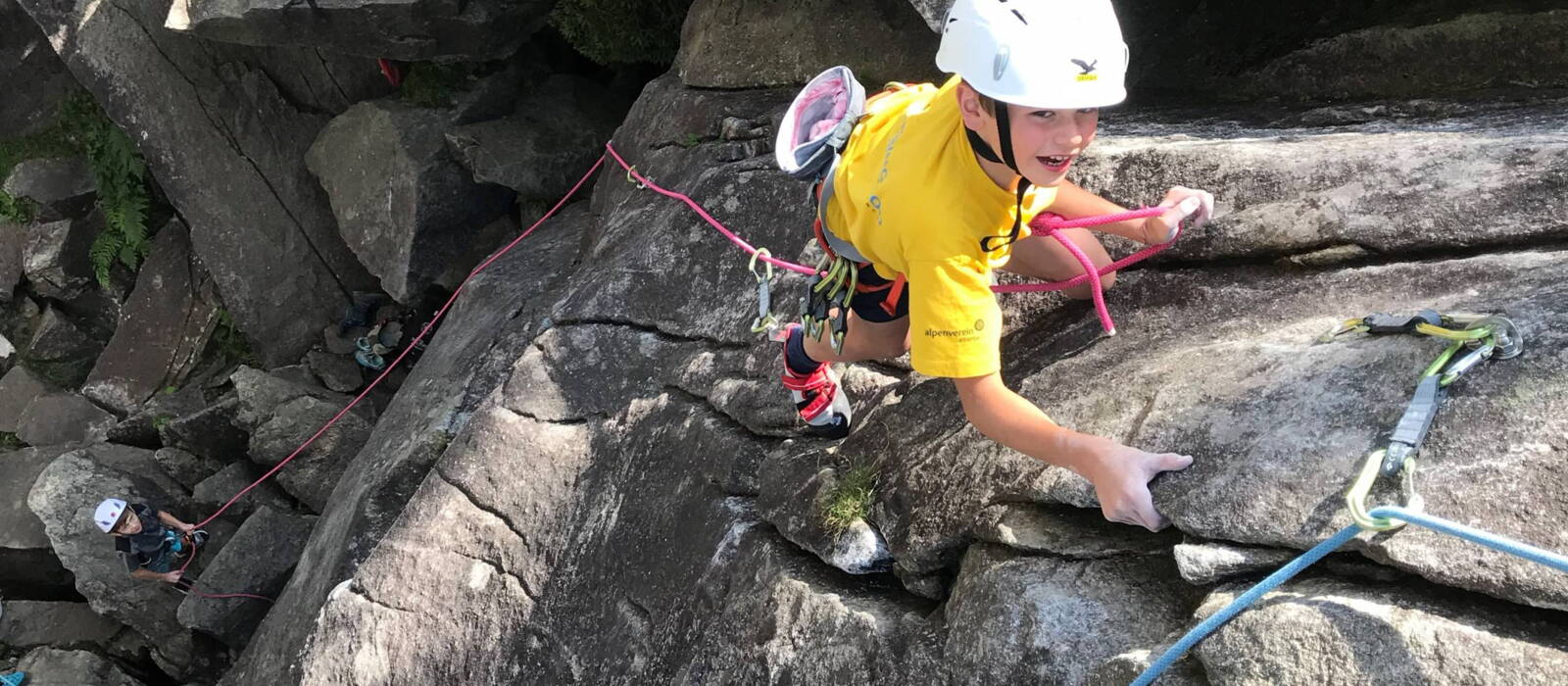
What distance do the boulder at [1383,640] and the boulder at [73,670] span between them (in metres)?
14.5

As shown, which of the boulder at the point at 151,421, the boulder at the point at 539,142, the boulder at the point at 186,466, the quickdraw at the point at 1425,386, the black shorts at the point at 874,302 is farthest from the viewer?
the boulder at the point at 151,421

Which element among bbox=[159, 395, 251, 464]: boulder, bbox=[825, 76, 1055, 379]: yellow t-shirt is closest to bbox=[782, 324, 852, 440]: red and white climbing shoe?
bbox=[825, 76, 1055, 379]: yellow t-shirt

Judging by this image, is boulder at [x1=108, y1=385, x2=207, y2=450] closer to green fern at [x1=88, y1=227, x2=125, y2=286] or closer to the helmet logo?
green fern at [x1=88, y1=227, x2=125, y2=286]

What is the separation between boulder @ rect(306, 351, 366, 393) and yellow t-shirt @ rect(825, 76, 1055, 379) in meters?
12.3

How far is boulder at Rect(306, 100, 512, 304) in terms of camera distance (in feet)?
43.8

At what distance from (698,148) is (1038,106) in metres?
6.09

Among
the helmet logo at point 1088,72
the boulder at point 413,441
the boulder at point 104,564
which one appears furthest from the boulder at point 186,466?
the helmet logo at point 1088,72

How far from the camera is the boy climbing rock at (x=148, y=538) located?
1250 centimetres

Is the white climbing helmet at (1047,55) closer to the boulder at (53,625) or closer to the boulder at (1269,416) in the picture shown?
the boulder at (1269,416)

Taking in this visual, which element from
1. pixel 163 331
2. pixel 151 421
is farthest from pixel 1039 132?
pixel 163 331

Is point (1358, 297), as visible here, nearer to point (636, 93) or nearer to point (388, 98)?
point (636, 93)

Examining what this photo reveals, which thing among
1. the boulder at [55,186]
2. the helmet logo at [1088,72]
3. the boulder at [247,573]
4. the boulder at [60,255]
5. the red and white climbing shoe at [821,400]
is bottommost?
the boulder at [247,573]

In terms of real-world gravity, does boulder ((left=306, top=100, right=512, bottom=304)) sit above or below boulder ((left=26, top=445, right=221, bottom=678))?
above

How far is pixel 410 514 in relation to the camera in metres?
7.81
